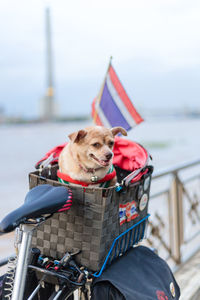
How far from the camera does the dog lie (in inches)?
72.8

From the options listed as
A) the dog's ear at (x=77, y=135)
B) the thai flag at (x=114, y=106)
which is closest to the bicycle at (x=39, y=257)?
the dog's ear at (x=77, y=135)

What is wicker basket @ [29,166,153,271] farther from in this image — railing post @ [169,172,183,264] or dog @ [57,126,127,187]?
railing post @ [169,172,183,264]

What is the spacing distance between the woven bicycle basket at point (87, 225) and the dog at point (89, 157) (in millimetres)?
318

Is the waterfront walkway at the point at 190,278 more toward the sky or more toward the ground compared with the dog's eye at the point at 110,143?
more toward the ground

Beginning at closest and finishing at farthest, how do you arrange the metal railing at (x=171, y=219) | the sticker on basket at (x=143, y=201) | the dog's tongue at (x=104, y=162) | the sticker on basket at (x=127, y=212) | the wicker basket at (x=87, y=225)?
1. the wicker basket at (x=87, y=225)
2. the sticker on basket at (x=127, y=212)
3. the sticker on basket at (x=143, y=201)
4. the dog's tongue at (x=104, y=162)
5. the metal railing at (x=171, y=219)

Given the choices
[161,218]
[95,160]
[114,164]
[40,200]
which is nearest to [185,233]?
[161,218]

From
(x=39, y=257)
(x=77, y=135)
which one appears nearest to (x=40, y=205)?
(x=39, y=257)

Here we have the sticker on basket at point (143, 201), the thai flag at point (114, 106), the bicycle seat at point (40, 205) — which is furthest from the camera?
the thai flag at point (114, 106)

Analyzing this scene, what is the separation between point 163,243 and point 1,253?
1.52 meters

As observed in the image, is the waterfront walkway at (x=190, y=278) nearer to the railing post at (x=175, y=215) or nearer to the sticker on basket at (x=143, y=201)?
the railing post at (x=175, y=215)

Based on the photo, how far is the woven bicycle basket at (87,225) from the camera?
4.50 feet

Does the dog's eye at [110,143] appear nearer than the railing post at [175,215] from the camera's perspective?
Yes

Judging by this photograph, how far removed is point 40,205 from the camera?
1.23 m

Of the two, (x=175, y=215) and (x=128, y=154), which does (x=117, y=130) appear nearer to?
(x=128, y=154)
